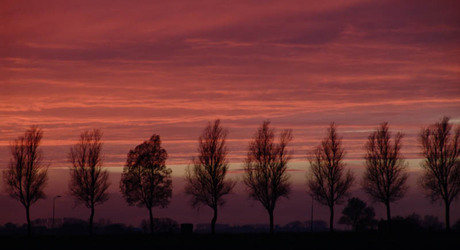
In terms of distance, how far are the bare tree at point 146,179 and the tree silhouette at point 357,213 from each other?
249 ft

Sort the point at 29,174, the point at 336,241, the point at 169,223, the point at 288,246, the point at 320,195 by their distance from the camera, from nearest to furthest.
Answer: the point at 288,246
the point at 336,241
the point at 29,174
the point at 320,195
the point at 169,223

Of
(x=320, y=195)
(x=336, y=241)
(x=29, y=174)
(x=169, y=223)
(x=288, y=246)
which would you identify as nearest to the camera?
(x=288, y=246)

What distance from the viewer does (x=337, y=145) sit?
84.6m

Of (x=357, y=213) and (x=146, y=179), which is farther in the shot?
(x=357, y=213)

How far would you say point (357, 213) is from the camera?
145 metres

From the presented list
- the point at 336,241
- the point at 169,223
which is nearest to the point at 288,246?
the point at 336,241

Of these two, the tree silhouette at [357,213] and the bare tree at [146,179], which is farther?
the tree silhouette at [357,213]

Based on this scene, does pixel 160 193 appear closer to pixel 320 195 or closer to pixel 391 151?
pixel 320 195

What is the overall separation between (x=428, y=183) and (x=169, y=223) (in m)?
44.0

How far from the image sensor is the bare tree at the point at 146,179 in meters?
78.3

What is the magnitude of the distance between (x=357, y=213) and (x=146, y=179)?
79.4 metres

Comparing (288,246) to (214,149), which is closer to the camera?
(288,246)

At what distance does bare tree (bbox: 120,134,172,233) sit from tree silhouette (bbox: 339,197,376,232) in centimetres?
7597

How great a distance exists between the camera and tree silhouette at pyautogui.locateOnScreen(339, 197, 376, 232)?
470ft
